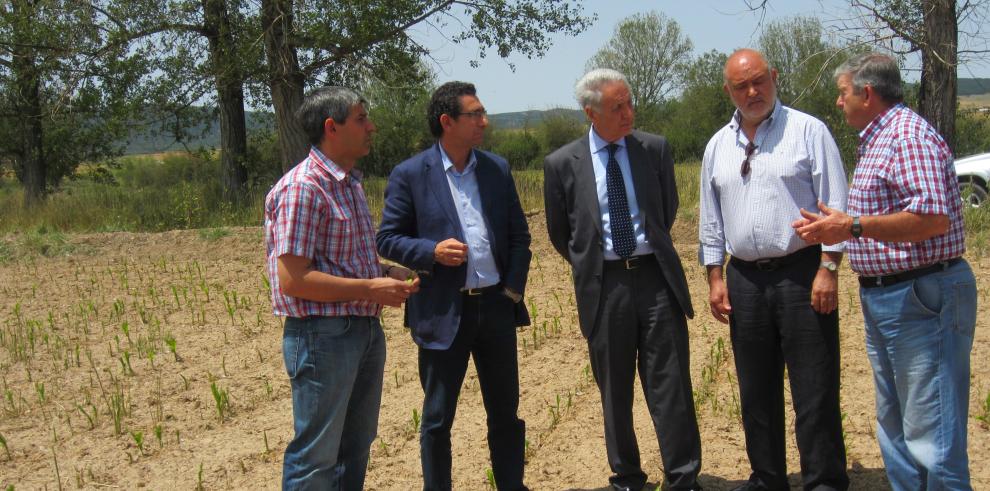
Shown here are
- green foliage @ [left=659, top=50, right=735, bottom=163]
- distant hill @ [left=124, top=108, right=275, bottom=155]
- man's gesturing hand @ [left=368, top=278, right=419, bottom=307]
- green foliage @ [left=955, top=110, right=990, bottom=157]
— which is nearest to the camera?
man's gesturing hand @ [left=368, top=278, right=419, bottom=307]

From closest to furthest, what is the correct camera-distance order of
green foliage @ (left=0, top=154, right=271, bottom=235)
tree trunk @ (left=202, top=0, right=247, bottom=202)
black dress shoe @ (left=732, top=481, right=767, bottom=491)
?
black dress shoe @ (left=732, top=481, right=767, bottom=491), green foliage @ (left=0, top=154, right=271, bottom=235), tree trunk @ (left=202, top=0, right=247, bottom=202)

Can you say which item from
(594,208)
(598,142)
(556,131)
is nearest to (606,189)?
(594,208)

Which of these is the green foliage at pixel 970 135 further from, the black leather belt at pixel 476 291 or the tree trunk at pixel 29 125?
the tree trunk at pixel 29 125

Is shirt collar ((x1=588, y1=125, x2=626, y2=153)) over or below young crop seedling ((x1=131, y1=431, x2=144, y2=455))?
over

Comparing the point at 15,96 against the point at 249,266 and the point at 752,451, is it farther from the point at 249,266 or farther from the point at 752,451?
the point at 752,451

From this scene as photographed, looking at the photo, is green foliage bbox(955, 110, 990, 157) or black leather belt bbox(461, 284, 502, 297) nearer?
black leather belt bbox(461, 284, 502, 297)

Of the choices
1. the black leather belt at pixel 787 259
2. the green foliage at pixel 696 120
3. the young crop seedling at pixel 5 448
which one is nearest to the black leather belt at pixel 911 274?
the black leather belt at pixel 787 259

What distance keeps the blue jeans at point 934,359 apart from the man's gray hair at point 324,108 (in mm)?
2162

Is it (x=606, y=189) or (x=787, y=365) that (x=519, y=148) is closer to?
(x=606, y=189)

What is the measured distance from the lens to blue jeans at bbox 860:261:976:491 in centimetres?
340

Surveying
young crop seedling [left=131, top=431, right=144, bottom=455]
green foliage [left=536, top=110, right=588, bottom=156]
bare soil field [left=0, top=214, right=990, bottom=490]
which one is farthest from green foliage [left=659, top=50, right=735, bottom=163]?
young crop seedling [left=131, top=431, right=144, bottom=455]

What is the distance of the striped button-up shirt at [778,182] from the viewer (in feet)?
12.8

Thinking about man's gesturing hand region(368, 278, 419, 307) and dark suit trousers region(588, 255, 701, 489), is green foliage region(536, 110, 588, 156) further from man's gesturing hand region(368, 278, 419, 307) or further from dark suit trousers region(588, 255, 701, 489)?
man's gesturing hand region(368, 278, 419, 307)

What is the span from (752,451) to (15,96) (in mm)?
22969
